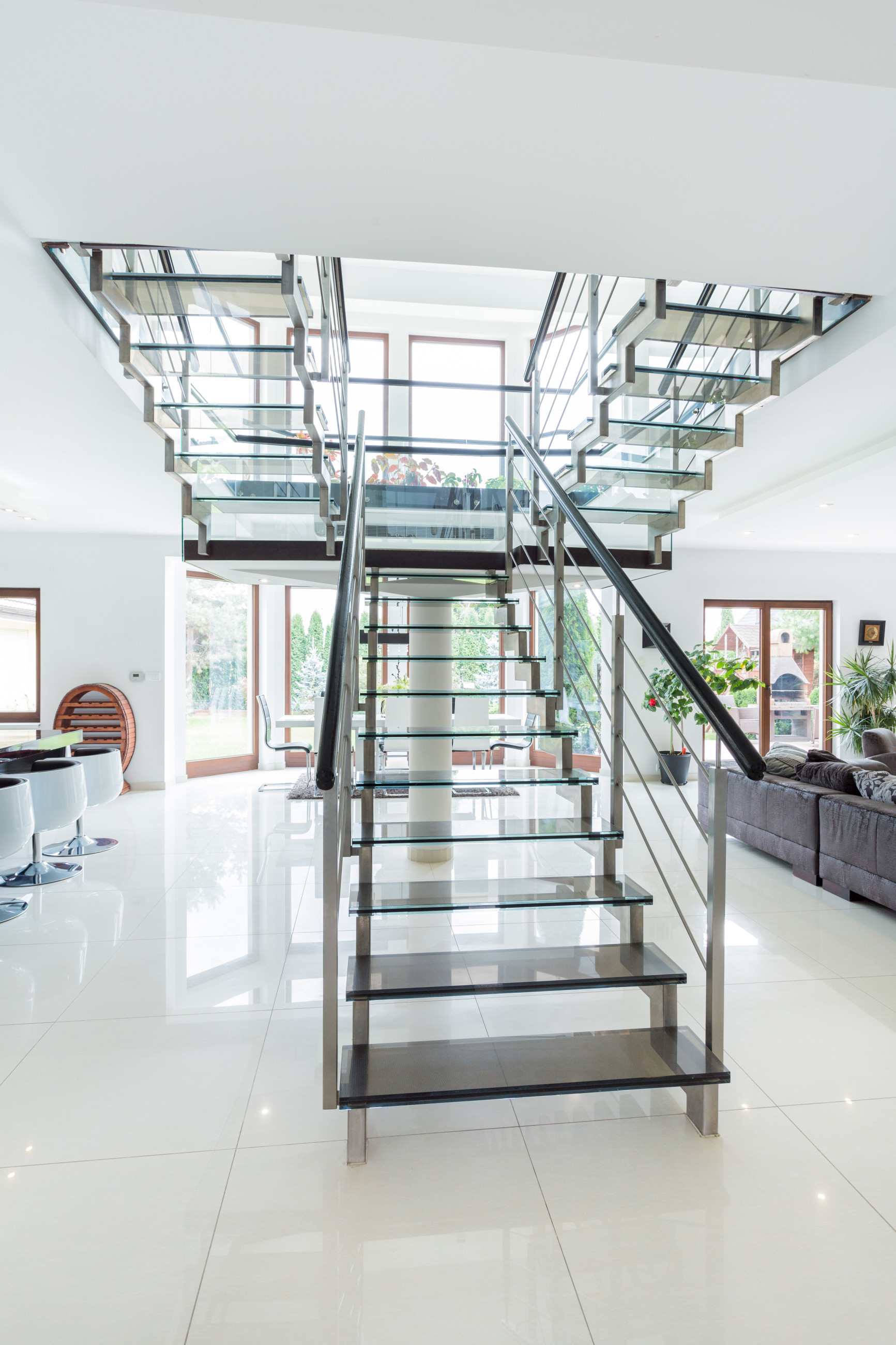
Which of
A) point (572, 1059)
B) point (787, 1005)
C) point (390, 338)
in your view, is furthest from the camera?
point (390, 338)

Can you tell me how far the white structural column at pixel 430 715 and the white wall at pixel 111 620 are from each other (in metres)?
4.29

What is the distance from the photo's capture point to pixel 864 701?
906 centimetres

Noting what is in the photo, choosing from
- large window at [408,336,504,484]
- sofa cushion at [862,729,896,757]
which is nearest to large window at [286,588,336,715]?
large window at [408,336,504,484]

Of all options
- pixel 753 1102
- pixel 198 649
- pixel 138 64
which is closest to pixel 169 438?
pixel 138 64

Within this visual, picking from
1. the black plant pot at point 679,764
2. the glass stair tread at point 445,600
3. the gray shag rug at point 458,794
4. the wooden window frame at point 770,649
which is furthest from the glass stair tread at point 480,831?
the wooden window frame at point 770,649

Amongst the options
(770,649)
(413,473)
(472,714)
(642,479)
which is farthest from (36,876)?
(770,649)

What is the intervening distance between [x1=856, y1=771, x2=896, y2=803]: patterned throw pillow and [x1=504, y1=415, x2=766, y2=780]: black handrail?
7.45 ft

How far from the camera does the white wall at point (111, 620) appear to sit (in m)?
8.18

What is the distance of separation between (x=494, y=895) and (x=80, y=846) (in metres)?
4.15

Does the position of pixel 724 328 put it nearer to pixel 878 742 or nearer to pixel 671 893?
pixel 671 893

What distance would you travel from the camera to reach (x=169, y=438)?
3.59 m

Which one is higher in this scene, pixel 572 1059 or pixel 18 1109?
pixel 572 1059

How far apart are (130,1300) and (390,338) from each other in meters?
9.16

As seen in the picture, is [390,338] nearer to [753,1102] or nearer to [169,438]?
[169,438]
